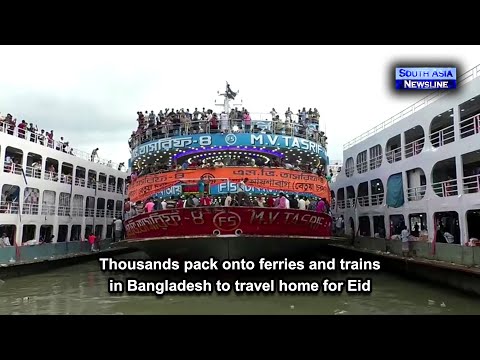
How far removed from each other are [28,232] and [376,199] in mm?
18908

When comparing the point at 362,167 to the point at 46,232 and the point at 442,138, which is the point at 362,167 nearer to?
the point at 442,138

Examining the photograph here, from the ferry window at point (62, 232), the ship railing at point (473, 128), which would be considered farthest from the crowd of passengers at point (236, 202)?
the ferry window at point (62, 232)

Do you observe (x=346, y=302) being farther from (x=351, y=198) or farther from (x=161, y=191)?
(x=351, y=198)

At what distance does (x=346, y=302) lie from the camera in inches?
428

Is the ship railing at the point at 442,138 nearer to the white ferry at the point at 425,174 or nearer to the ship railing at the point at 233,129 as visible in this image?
the white ferry at the point at 425,174

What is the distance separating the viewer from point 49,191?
74.3 feet

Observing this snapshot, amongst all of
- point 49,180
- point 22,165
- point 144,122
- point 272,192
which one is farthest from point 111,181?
point 272,192

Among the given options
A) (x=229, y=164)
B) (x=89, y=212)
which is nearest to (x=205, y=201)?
(x=229, y=164)

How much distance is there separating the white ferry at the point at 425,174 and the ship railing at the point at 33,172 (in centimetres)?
1776

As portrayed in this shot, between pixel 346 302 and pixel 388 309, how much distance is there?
3.71 ft

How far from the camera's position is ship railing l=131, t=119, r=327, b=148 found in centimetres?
1631

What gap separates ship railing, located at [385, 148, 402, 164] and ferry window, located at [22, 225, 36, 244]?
A: 61.5ft

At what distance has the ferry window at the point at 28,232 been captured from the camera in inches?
823

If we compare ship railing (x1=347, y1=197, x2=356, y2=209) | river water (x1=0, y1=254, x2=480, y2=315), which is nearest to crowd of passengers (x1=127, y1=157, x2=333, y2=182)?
river water (x1=0, y1=254, x2=480, y2=315)
